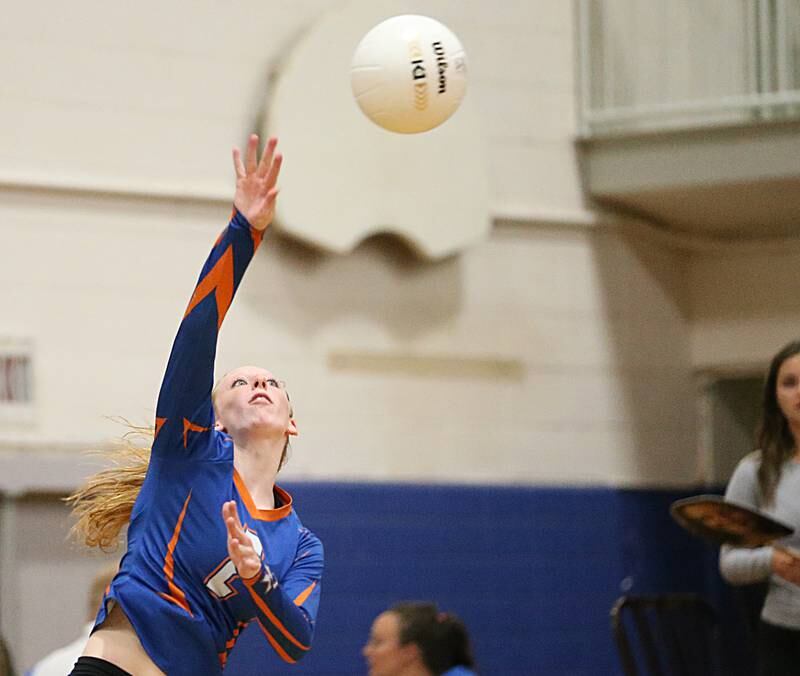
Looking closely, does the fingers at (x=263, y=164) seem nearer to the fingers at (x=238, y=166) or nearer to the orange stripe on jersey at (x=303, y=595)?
the fingers at (x=238, y=166)

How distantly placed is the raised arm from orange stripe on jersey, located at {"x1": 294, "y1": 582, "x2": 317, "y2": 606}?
0.47 meters

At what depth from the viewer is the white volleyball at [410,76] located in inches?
207

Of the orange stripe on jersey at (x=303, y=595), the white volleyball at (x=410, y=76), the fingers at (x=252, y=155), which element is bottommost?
the orange stripe on jersey at (x=303, y=595)

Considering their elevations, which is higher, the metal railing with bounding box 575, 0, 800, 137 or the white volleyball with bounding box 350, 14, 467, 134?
the metal railing with bounding box 575, 0, 800, 137

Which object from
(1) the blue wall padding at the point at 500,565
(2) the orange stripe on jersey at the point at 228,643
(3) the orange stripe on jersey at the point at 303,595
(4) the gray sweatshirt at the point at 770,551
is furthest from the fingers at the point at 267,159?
(1) the blue wall padding at the point at 500,565

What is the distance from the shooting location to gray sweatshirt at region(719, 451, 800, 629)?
5.07m

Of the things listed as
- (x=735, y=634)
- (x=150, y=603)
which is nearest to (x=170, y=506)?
(x=150, y=603)

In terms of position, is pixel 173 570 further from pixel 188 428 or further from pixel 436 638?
pixel 436 638

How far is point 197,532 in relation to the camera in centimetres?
368

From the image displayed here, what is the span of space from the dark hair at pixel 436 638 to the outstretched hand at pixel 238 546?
90.9 inches

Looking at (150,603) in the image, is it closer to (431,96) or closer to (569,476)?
(431,96)

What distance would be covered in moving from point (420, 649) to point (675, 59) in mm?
4574

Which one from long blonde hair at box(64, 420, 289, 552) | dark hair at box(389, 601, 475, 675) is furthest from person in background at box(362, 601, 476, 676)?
long blonde hair at box(64, 420, 289, 552)

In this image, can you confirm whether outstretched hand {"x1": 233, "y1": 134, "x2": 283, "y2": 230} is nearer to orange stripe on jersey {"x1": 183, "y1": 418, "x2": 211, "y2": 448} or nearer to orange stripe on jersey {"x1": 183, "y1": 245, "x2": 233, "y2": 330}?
orange stripe on jersey {"x1": 183, "y1": 245, "x2": 233, "y2": 330}
